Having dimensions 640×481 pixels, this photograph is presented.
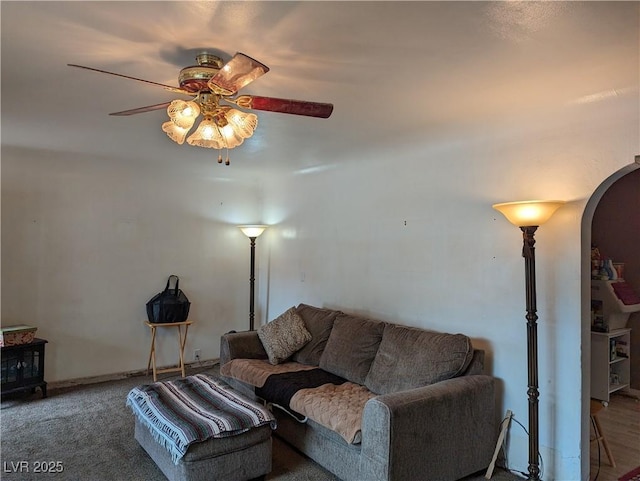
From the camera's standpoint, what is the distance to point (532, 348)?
8.49 feet

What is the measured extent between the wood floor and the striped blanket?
2.21 m

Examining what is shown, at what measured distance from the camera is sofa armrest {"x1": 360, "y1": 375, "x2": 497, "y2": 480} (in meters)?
2.34

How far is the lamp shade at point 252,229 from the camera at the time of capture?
5137mm

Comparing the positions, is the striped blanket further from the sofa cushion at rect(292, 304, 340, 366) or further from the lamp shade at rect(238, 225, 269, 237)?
the lamp shade at rect(238, 225, 269, 237)

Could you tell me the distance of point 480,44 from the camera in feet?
6.19

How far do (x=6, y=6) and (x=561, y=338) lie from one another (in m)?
3.19

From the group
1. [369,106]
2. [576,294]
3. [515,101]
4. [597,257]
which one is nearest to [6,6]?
[369,106]

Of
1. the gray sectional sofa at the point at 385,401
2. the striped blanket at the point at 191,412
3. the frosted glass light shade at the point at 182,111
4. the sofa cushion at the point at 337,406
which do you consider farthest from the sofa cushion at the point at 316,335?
the frosted glass light shade at the point at 182,111

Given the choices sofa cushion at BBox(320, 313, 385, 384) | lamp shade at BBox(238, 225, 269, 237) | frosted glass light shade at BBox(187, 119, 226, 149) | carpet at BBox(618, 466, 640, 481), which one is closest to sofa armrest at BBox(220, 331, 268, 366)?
sofa cushion at BBox(320, 313, 385, 384)

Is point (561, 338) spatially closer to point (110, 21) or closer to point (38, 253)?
point (110, 21)

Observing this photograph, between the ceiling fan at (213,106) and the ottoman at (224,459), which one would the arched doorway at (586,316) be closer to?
the ceiling fan at (213,106)

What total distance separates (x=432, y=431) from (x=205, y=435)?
1266 millimetres

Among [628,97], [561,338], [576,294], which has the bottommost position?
[561,338]

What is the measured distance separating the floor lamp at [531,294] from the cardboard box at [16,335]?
4.04m
